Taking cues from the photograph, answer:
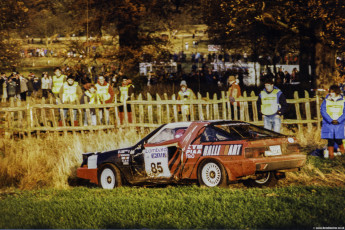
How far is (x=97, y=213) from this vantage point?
9.17m

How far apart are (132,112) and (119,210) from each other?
31.8 ft

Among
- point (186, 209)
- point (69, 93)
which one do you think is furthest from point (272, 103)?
point (69, 93)

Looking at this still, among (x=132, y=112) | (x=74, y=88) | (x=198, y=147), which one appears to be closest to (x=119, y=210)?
(x=198, y=147)

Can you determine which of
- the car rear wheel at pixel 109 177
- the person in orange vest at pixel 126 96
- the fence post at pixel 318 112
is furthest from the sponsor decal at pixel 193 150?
the person in orange vest at pixel 126 96

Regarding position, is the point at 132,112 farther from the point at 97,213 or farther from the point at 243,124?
the point at 97,213

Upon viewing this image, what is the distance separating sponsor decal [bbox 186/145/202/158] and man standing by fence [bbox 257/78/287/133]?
388 cm

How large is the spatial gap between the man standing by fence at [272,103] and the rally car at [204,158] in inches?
122

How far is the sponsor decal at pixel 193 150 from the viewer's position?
11.1 metres

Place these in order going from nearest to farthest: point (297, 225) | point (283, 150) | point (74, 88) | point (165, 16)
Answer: point (297, 225) < point (283, 150) < point (74, 88) < point (165, 16)

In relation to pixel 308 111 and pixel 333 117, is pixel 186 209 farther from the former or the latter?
pixel 308 111

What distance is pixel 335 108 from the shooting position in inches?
538

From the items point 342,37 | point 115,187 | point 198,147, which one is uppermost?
point 342,37

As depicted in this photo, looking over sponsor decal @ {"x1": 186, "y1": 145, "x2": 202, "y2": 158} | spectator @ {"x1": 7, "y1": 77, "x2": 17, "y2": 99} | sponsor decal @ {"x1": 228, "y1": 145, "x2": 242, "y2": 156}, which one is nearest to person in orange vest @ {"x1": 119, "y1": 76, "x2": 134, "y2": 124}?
sponsor decal @ {"x1": 186, "y1": 145, "x2": 202, "y2": 158}

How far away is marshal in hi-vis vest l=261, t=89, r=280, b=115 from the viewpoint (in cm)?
1459
